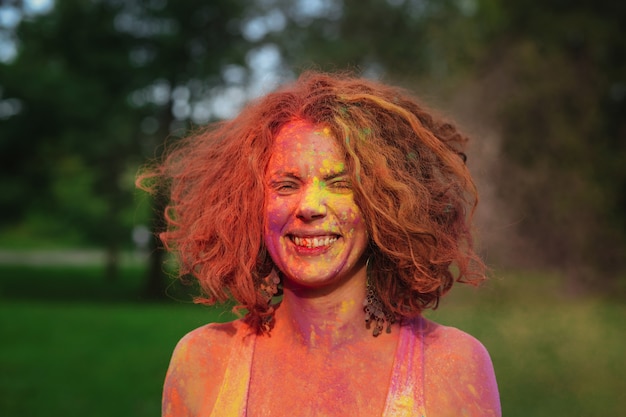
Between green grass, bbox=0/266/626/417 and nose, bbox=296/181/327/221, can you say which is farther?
green grass, bbox=0/266/626/417

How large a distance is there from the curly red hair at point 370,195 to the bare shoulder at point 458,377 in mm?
164

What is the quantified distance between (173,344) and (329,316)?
9.66 metres

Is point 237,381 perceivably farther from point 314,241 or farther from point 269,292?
point 314,241

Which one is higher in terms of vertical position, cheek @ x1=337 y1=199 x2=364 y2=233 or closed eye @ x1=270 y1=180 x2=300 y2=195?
closed eye @ x1=270 y1=180 x2=300 y2=195

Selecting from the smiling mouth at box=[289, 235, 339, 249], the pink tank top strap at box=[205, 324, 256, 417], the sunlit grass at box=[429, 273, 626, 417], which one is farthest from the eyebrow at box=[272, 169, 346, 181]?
the sunlit grass at box=[429, 273, 626, 417]

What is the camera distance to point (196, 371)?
2471 mm

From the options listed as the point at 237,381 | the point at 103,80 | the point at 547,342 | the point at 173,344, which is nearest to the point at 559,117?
the point at 547,342

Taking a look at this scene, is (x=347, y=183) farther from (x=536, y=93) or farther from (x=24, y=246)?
(x=24, y=246)

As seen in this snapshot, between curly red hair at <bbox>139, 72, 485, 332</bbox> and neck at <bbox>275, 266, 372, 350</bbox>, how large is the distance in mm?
103

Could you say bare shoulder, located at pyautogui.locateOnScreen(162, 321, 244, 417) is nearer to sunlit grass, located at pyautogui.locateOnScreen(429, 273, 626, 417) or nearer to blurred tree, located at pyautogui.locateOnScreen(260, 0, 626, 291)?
sunlit grass, located at pyautogui.locateOnScreen(429, 273, 626, 417)

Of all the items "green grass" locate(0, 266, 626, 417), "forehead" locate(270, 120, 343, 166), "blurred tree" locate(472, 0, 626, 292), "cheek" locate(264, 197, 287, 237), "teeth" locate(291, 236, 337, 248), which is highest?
"blurred tree" locate(472, 0, 626, 292)

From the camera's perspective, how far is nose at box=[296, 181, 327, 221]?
2.29 metres

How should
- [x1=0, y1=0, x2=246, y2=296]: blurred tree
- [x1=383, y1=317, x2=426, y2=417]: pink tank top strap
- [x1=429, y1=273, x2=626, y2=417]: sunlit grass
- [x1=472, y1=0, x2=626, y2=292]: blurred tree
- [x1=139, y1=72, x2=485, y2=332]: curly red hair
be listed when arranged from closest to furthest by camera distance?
[x1=383, y1=317, x2=426, y2=417]: pink tank top strap → [x1=139, y1=72, x2=485, y2=332]: curly red hair → [x1=429, y1=273, x2=626, y2=417]: sunlit grass → [x1=472, y1=0, x2=626, y2=292]: blurred tree → [x1=0, y1=0, x2=246, y2=296]: blurred tree

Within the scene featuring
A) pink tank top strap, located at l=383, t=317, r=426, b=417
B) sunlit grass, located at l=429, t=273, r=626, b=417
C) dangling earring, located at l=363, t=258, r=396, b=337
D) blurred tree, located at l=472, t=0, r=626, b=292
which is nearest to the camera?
pink tank top strap, located at l=383, t=317, r=426, b=417
